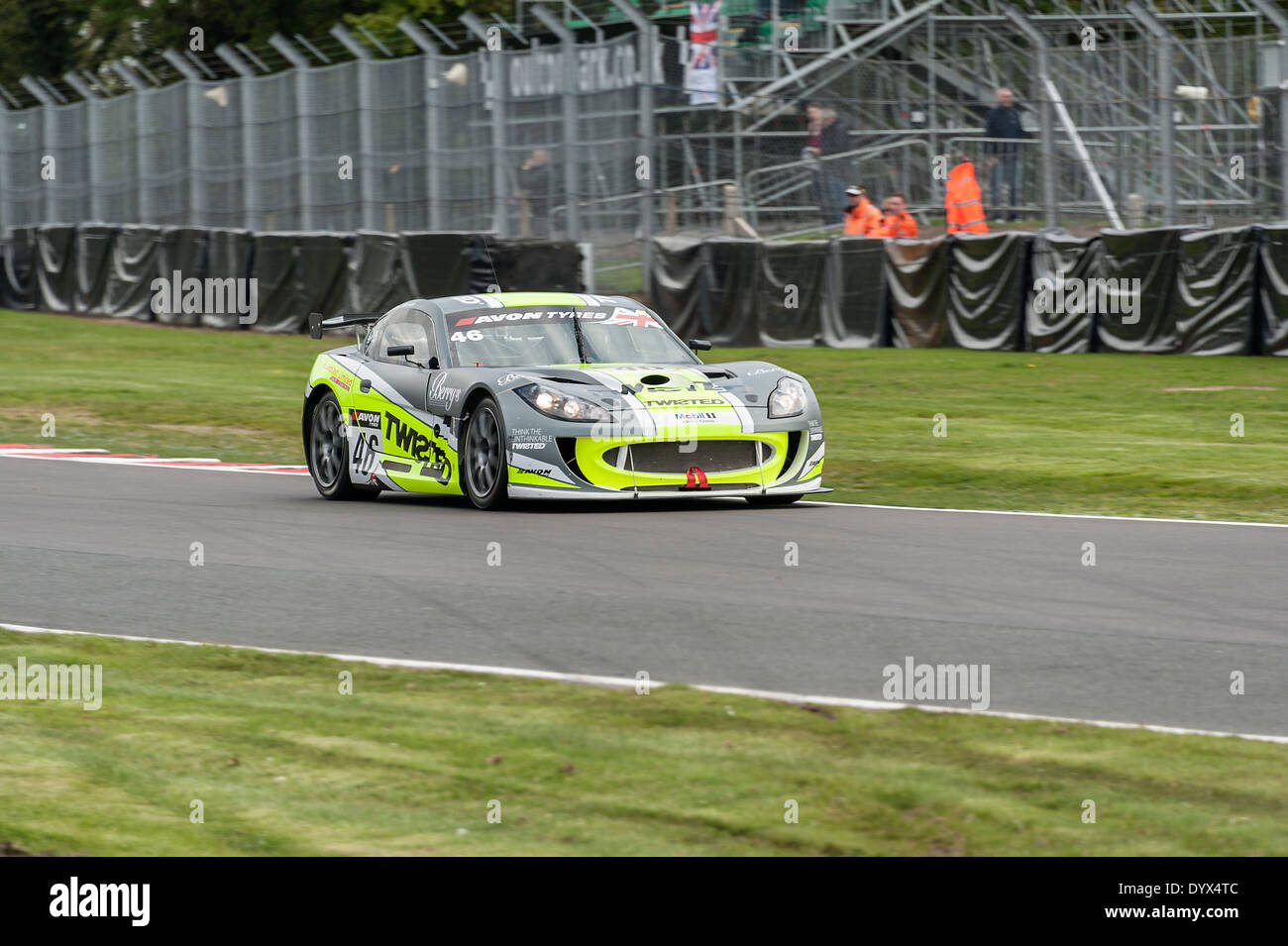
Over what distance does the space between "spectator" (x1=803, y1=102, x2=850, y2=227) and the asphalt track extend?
563 inches

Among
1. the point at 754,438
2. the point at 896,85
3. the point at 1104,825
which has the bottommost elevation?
the point at 1104,825

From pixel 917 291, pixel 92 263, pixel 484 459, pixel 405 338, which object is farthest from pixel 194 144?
pixel 484 459

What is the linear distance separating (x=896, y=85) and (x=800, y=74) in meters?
1.42

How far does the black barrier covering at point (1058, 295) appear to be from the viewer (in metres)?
22.8

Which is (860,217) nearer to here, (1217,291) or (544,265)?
(544,265)

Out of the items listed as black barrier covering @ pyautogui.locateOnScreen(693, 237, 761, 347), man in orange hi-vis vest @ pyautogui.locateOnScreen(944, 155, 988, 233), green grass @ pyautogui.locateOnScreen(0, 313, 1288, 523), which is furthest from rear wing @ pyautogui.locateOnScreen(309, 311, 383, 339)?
man in orange hi-vis vest @ pyautogui.locateOnScreen(944, 155, 988, 233)

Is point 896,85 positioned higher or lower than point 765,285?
higher

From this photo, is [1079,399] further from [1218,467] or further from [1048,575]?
[1048,575]

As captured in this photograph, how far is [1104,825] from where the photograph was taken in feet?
17.2

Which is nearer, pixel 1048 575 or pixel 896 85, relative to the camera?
pixel 1048 575

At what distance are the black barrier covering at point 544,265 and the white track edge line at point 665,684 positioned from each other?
737 inches

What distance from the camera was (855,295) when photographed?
24844mm

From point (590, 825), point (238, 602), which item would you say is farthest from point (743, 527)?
point (590, 825)

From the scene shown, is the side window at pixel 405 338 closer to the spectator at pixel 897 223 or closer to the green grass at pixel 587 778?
the green grass at pixel 587 778
